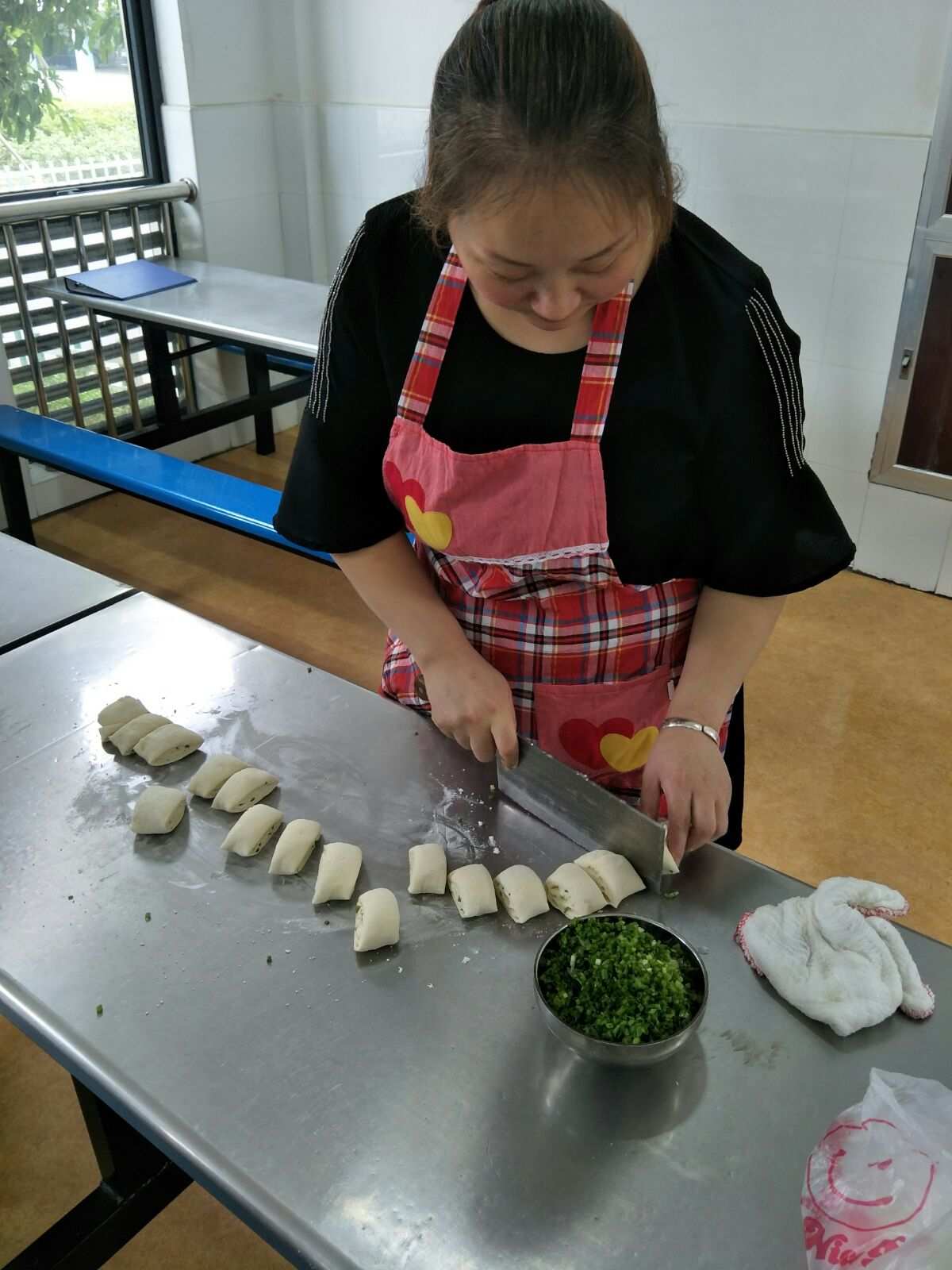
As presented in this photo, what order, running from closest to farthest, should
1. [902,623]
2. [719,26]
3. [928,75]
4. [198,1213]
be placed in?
[198,1213] → [928,75] → [719,26] → [902,623]

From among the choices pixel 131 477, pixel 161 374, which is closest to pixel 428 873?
pixel 131 477

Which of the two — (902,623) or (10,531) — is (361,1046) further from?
(10,531)

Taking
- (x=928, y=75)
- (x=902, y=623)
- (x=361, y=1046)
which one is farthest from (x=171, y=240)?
(x=361, y=1046)

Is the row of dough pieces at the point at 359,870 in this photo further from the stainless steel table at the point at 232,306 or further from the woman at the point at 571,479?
the stainless steel table at the point at 232,306

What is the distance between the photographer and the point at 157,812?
3.56 ft

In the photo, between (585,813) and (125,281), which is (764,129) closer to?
(125,281)

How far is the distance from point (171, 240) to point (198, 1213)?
3.56m

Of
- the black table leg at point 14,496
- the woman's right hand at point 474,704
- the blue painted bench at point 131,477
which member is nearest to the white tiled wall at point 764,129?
the blue painted bench at point 131,477

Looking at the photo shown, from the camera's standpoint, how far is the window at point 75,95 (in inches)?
134

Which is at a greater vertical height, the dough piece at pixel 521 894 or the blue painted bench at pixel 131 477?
the dough piece at pixel 521 894

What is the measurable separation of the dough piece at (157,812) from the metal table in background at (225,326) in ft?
6.06

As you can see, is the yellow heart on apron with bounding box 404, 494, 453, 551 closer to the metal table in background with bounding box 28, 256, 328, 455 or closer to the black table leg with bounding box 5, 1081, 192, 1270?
the black table leg with bounding box 5, 1081, 192, 1270

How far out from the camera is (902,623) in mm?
3080

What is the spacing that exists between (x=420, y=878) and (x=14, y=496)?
291 centimetres
